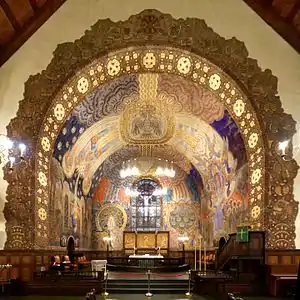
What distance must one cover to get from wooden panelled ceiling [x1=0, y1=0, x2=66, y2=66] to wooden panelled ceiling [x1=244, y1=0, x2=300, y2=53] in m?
5.72

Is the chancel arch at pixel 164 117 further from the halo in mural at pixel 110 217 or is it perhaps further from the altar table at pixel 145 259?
the altar table at pixel 145 259

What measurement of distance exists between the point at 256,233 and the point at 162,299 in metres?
3.09

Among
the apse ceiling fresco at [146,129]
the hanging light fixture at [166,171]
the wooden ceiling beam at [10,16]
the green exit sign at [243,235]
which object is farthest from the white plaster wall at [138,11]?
the hanging light fixture at [166,171]

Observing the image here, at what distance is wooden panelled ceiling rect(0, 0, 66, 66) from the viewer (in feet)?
47.8

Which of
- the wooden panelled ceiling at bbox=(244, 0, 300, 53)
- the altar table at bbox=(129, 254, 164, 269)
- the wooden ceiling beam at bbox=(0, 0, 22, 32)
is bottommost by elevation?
the altar table at bbox=(129, 254, 164, 269)

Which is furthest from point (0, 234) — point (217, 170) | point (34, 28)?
point (217, 170)

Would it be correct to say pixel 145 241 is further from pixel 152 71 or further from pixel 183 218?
pixel 152 71

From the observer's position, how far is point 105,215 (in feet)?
93.8

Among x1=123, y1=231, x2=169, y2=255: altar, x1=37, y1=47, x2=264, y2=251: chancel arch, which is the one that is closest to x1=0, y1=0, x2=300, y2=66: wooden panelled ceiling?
x1=37, y1=47, x2=264, y2=251: chancel arch

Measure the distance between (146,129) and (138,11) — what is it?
8.16 metres

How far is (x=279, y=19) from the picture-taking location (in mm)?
15094

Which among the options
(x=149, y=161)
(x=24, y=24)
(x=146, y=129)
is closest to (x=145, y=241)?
(x=149, y=161)

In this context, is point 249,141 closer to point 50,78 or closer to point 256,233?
point 256,233

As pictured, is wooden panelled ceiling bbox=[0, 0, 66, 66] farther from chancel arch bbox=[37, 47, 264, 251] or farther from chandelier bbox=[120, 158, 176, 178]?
chandelier bbox=[120, 158, 176, 178]
